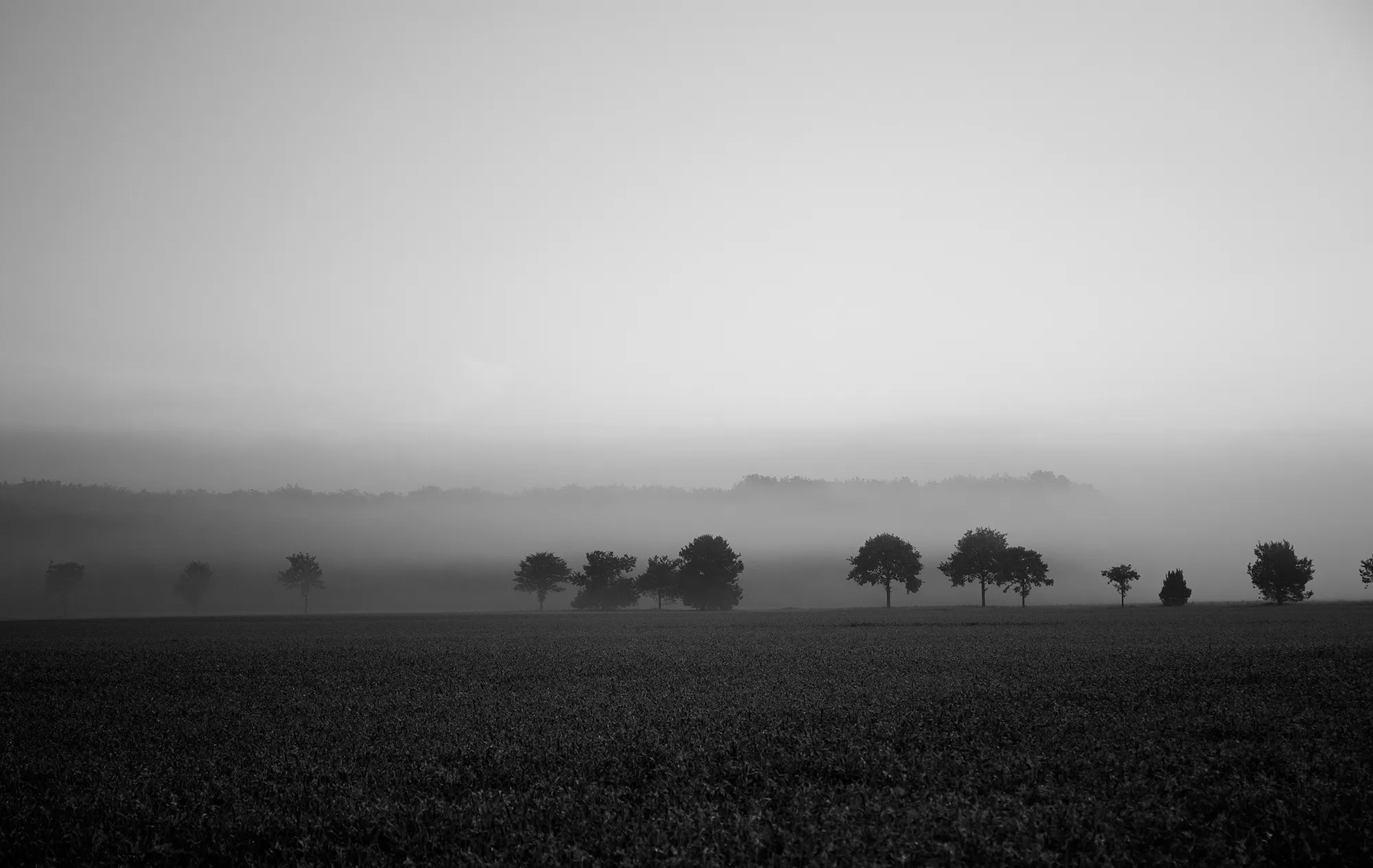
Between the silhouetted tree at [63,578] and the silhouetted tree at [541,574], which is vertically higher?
the silhouetted tree at [541,574]

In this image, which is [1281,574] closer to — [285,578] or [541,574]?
[541,574]

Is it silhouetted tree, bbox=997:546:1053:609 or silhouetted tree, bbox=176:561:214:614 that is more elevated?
silhouetted tree, bbox=997:546:1053:609

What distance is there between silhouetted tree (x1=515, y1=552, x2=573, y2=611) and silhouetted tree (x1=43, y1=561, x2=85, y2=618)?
134 m

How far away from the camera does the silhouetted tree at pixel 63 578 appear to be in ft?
636

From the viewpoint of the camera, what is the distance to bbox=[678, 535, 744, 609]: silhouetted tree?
14862 centimetres

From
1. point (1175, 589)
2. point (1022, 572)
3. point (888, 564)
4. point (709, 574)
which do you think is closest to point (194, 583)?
point (709, 574)

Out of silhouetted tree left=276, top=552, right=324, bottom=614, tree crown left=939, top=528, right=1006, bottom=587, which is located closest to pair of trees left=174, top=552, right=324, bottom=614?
silhouetted tree left=276, top=552, right=324, bottom=614

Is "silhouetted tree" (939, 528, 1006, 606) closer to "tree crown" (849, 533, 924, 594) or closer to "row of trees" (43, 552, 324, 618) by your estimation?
"tree crown" (849, 533, 924, 594)

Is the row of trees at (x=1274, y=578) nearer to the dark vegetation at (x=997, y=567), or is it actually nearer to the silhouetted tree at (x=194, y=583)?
the dark vegetation at (x=997, y=567)

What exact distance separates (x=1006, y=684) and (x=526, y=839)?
17402 mm

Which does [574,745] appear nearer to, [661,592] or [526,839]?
[526,839]

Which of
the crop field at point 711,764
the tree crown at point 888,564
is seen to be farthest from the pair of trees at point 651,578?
the crop field at point 711,764

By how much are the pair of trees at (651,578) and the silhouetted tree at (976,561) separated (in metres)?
44.1

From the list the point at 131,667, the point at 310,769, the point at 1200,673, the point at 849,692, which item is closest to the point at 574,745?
the point at 310,769
